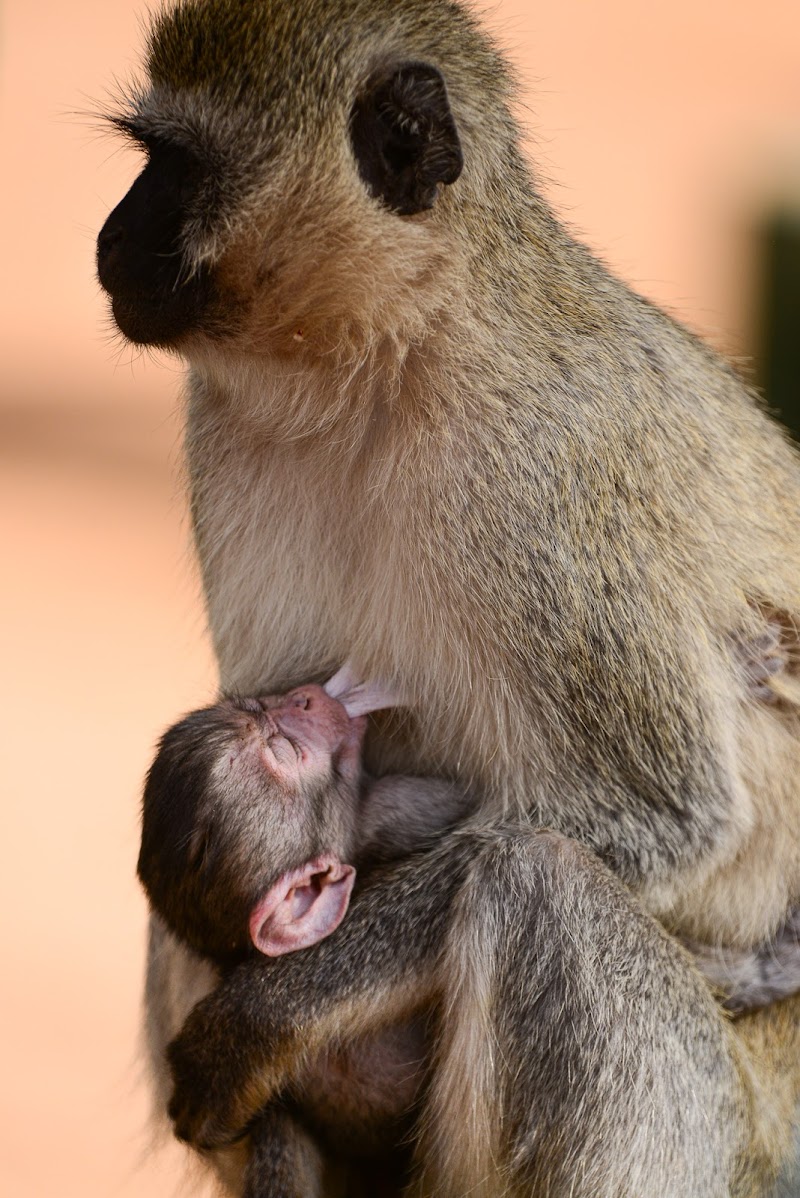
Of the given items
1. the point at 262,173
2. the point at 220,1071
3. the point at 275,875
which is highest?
the point at 262,173

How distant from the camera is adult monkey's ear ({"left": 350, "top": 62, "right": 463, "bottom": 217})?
258 centimetres

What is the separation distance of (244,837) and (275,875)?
0.08m

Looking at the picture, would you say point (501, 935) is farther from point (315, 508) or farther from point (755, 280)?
point (755, 280)

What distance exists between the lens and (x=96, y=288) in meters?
6.98

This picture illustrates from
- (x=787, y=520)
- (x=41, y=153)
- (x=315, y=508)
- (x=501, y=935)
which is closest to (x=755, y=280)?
(x=41, y=153)

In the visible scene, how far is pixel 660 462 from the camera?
2881mm

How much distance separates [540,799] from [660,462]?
0.63m

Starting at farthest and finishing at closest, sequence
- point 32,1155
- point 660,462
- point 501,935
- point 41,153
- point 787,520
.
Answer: point 41,153 < point 32,1155 < point 787,520 < point 660,462 < point 501,935

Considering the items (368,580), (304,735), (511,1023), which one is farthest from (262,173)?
(511,1023)

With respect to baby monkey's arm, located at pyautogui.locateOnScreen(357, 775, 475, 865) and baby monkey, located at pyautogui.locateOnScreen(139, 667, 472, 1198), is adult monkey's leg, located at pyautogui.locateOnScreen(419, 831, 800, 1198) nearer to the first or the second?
baby monkey, located at pyautogui.locateOnScreen(139, 667, 472, 1198)

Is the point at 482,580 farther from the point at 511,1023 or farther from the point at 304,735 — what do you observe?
the point at 511,1023

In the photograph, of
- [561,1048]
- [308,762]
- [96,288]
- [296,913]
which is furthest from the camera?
[96,288]

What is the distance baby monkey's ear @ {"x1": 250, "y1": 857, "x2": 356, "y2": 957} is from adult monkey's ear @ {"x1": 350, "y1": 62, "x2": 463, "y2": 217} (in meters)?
1.10

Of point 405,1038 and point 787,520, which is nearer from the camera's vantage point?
point 405,1038
